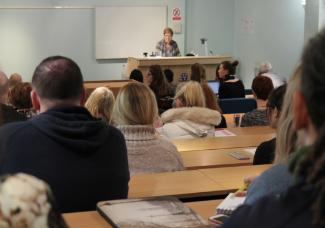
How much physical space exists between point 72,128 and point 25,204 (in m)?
1.62

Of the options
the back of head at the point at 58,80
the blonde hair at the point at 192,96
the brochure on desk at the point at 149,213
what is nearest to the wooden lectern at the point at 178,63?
the blonde hair at the point at 192,96

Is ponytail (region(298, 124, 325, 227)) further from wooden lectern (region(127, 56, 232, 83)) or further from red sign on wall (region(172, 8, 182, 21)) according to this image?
red sign on wall (region(172, 8, 182, 21))

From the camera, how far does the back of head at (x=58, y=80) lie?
2.53 m

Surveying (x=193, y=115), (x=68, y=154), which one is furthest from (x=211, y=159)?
(x=68, y=154)

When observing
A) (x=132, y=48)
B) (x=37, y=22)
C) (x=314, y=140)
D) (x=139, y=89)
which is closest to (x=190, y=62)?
(x=132, y=48)

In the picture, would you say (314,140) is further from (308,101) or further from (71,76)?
(71,76)

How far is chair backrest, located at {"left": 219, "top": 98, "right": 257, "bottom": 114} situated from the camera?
6.73 meters

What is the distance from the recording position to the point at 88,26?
11.3 m

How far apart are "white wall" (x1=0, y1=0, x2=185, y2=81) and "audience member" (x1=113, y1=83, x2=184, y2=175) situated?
776cm

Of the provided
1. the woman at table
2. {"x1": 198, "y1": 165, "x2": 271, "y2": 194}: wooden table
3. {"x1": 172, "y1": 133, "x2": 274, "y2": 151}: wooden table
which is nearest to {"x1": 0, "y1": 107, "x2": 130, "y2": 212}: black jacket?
{"x1": 198, "y1": 165, "x2": 271, "y2": 194}: wooden table

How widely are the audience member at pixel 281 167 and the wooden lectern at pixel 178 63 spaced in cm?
822

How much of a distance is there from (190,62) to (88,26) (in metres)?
2.25

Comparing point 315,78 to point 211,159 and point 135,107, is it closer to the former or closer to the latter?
point 135,107

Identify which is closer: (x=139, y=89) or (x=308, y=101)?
(x=308, y=101)
